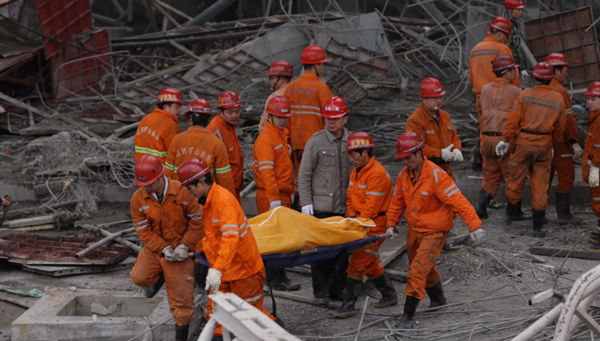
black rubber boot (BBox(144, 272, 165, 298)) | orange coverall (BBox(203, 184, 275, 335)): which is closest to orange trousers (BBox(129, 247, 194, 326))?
black rubber boot (BBox(144, 272, 165, 298))

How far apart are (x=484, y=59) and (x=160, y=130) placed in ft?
14.7

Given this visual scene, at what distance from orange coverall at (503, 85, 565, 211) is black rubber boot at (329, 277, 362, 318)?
3.04m

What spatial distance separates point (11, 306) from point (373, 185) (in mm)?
4027

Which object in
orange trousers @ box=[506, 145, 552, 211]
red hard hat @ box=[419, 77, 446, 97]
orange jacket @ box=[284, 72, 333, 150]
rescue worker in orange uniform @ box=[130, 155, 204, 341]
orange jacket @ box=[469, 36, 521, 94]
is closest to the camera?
rescue worker in orange uniform @ box=[130, 155, 204, 341]

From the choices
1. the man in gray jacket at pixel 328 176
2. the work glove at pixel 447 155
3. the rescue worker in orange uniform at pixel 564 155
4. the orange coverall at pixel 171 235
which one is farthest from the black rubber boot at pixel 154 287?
the rescue worker in orange uniform at pixel 564 155

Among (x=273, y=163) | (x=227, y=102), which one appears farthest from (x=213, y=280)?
(x=227, y=102)

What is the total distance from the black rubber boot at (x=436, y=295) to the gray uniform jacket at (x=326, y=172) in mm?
1173

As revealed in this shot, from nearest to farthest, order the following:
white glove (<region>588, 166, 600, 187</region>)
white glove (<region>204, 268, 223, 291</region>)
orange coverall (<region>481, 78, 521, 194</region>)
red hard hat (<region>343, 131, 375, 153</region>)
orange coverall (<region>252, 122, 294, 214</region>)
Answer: white glove (<region>204, 268, 223, 291</region>) → red hard hat (<region>343, 131, 375, 153</region>) → orange coverall (<region>252, 122, 294, 214</region>) → white glove (<region>588, 166, 600, 187</region>) → orange coverall (<region>481, 78, 521, 194</region>)

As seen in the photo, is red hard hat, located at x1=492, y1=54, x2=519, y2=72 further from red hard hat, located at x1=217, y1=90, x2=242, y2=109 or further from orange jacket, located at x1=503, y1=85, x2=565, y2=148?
red hard hat, located at x1=217, y1=90, x2=242, y2=109

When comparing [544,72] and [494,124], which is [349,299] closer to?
[494,124]

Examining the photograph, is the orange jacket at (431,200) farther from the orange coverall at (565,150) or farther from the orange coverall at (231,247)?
the orange coverall at (565,150)

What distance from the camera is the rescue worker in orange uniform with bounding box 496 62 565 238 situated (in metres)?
9.34

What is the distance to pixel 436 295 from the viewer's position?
7531 mm

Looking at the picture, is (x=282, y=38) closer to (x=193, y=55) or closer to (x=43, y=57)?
(x=193, y=55)
